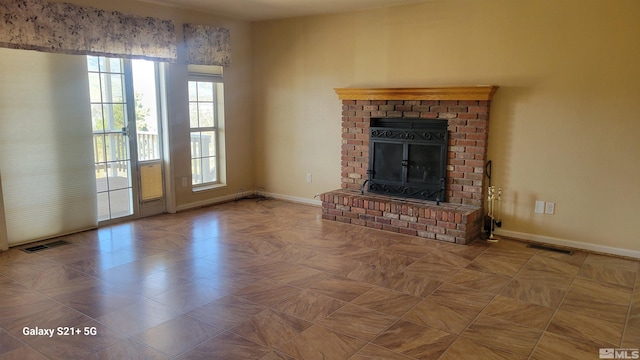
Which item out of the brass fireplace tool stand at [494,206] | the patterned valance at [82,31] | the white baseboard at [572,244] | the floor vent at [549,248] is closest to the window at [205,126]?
the patterned valance at [82,31]

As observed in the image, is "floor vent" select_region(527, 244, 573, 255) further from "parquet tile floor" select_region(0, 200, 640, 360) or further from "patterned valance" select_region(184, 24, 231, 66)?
"patterned valance" select_region(184, 24, 231, 66)

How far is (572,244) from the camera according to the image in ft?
14.2

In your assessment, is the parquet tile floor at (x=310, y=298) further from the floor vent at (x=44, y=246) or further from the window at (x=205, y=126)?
the window at (x=205, y=126)

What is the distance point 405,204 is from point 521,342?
2.35 meters

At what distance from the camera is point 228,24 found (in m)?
5.98

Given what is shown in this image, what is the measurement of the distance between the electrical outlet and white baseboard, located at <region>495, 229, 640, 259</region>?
0.83 feet

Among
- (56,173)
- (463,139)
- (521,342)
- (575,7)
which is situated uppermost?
(575,7)

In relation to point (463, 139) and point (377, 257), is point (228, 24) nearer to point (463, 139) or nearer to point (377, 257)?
point (463, 139)

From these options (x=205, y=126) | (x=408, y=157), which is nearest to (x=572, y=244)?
(x=408, y=157)

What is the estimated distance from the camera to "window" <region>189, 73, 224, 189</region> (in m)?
5.84

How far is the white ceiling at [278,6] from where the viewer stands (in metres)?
4.98

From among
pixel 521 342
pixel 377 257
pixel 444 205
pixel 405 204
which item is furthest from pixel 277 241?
pixel 521 342
